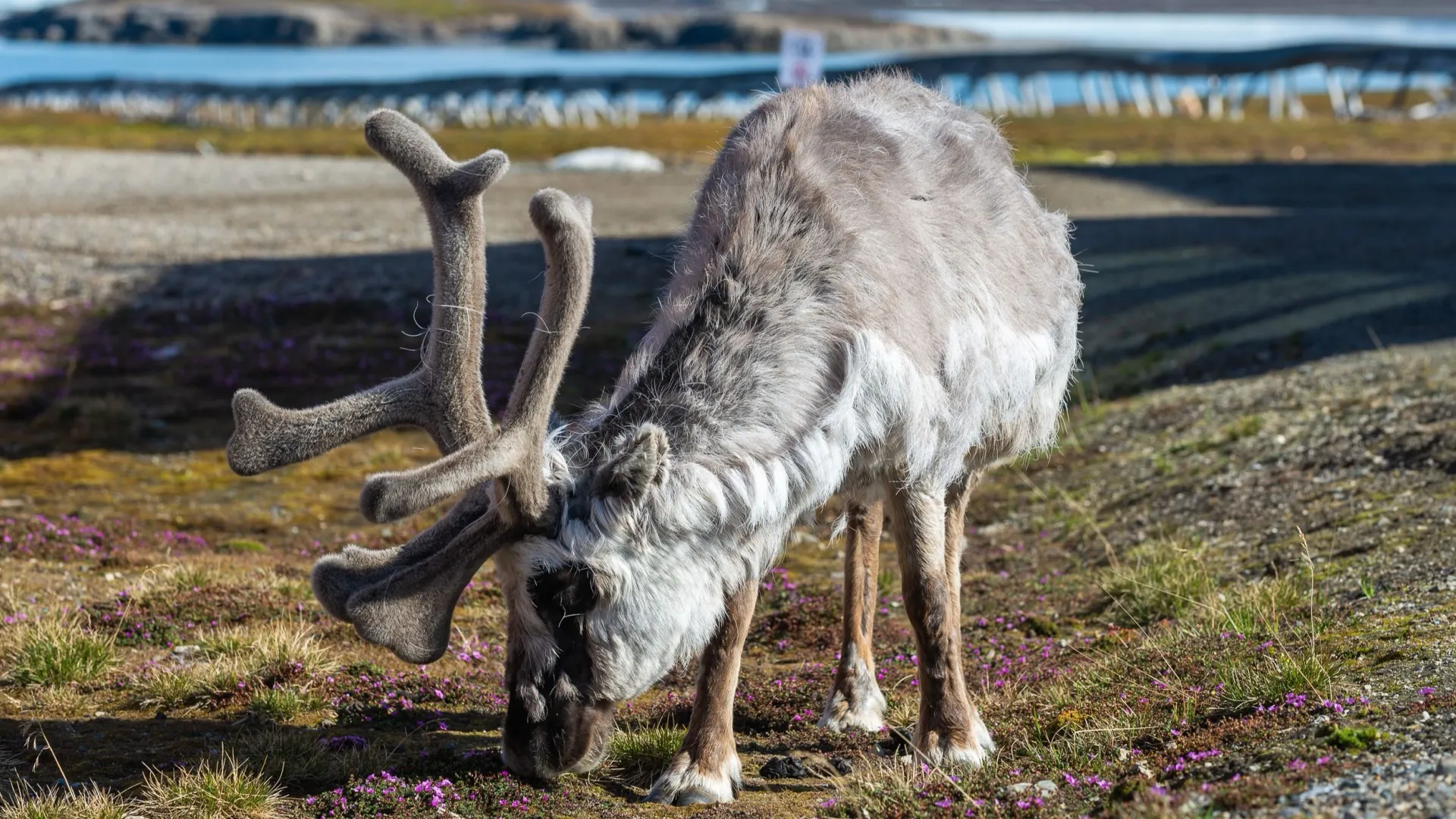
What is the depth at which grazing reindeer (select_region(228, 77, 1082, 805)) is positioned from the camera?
4684mm

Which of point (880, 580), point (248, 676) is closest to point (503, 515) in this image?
point (248, 676)

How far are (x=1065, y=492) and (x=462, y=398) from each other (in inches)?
240

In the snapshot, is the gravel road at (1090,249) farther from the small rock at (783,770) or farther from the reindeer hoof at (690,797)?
the reindeer hoof at (690,797)

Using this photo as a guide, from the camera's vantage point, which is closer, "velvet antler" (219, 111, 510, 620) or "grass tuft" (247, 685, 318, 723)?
"velvet antler" (219, 111, 510, 620)

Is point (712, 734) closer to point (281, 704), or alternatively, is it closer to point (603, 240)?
point (281, 704)

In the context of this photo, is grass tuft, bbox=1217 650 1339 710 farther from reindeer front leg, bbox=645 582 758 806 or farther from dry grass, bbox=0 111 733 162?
dry grass, bbox=0 111 733 162

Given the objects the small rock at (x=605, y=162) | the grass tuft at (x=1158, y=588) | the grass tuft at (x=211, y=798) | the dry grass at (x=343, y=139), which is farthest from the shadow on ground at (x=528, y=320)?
the dry grass at (x=343, y=139)

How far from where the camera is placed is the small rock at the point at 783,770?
18.6 ft

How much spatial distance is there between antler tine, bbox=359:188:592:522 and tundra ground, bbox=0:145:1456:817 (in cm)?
140

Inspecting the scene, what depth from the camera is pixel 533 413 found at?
15.5 feet

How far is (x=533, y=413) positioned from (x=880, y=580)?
420cm

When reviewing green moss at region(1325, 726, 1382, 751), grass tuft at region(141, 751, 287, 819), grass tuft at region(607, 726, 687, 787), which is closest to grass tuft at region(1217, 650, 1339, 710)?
green moss at region(1325, 726, 1382, 751)

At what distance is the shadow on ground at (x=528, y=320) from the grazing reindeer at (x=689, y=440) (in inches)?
188

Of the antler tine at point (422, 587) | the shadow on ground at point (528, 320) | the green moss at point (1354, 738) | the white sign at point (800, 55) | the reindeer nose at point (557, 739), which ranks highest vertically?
the white sign at point (800, 55)
